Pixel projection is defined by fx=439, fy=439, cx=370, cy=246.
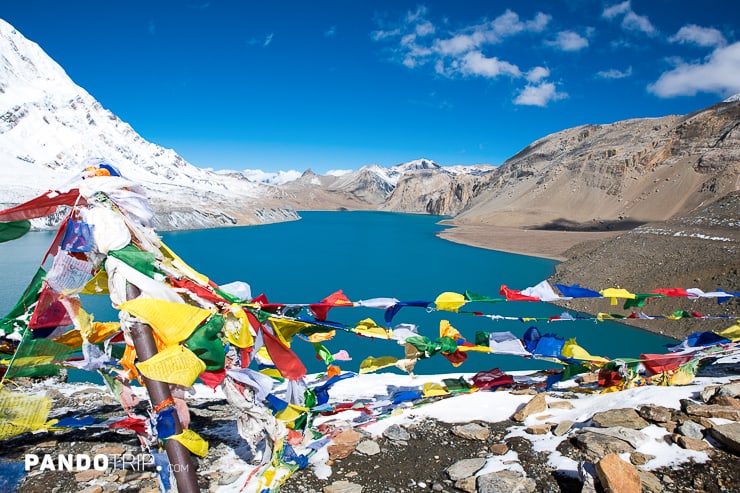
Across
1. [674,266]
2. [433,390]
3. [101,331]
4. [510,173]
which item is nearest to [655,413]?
Answer: [433,390]

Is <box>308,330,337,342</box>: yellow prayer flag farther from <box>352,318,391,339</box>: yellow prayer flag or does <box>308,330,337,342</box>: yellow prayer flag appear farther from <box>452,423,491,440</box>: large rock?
<box>452,423,491,440</box>: large rock

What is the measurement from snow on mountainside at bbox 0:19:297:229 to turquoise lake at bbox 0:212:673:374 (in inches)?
906

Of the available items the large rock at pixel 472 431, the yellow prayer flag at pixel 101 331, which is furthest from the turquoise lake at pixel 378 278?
the yellow prayer flag at pixel 101 331

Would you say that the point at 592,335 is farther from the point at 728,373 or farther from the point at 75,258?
the point at 75,258

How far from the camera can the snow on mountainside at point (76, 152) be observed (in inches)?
3103

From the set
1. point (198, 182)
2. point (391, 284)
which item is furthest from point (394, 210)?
point (391, 284)

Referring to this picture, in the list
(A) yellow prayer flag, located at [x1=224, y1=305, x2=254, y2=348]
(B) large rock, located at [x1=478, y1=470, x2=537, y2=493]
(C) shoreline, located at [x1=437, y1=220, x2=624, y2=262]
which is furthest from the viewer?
(C) shoreline, located at [x1=437, y1=220, x2=624, y2=262]

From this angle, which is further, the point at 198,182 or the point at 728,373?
the point at 198,182

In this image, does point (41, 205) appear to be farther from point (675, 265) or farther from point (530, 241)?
point (530, 241)

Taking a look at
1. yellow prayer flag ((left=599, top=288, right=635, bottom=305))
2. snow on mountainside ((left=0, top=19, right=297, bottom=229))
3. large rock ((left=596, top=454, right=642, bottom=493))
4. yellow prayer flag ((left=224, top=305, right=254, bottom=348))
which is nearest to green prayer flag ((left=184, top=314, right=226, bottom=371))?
yellow prayer flag ((left=224, top=305, right=254, bottom=348))

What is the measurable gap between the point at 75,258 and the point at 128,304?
95 centimetres

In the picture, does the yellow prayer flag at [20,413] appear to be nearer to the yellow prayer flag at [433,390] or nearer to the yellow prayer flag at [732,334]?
the yellow prayer flag at [433,390]

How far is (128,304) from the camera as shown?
2.96 m

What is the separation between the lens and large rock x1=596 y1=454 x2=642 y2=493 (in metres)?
3.26
